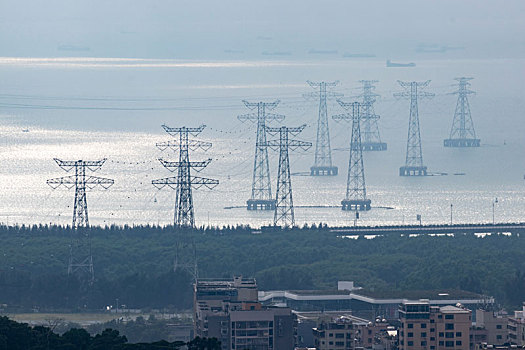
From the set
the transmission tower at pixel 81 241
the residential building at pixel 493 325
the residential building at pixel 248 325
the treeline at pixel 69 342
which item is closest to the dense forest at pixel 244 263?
the transmission tower at pixel 81 241

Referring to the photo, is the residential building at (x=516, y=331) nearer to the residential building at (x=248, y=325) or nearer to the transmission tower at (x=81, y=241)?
the residential building at (x=248, y=325)

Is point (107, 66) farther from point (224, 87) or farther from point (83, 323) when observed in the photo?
point (83, 323)

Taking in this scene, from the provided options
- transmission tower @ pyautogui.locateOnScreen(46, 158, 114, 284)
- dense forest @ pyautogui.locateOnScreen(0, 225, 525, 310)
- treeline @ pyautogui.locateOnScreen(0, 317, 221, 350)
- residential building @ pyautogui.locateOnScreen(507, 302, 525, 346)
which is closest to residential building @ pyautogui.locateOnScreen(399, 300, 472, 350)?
residential building @ pyautogui.locateOnScreen(507, 302, 525, 346)

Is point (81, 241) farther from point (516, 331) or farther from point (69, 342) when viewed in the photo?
point (69, 342)

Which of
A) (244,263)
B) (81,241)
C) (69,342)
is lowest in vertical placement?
(69,342)

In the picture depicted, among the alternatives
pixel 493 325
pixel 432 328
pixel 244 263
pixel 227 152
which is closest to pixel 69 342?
pixel 432 328

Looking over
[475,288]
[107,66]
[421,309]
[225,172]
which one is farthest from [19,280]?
[107,66]
